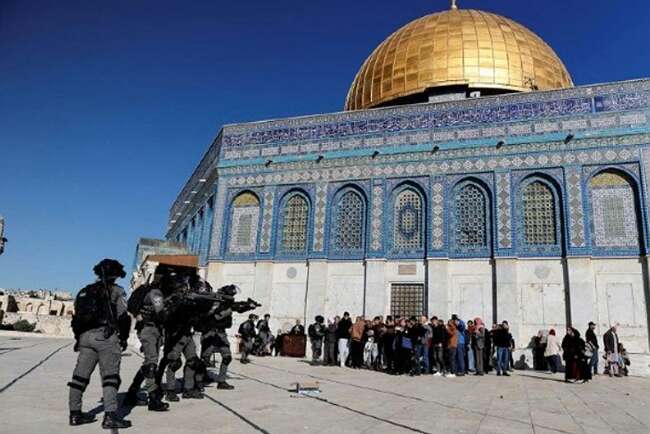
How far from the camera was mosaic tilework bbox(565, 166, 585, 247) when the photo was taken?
47.6ft

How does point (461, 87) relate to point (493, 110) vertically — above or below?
above

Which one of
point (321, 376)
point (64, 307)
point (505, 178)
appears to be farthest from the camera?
point (64, 307)

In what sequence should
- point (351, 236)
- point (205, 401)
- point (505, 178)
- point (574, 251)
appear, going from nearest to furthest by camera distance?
point (205, 401), point (574, 251), point (505, 178), point (351, 236)

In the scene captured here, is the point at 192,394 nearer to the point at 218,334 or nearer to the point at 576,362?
the point at 218,334

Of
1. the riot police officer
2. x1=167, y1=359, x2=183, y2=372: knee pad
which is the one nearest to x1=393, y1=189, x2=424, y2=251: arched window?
the riot police officer

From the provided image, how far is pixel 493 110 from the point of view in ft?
53.8

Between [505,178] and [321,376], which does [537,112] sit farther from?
[321,376]

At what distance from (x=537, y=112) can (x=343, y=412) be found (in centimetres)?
1363

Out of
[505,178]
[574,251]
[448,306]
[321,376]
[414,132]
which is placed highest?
[414,132]

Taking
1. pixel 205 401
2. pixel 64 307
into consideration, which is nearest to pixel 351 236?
pixel 205 401

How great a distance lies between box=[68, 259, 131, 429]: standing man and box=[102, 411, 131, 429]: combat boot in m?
0.02

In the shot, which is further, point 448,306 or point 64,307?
point 64,307

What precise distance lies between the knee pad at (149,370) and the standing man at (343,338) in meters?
7.43

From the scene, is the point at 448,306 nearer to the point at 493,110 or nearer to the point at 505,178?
the point at 505,178
